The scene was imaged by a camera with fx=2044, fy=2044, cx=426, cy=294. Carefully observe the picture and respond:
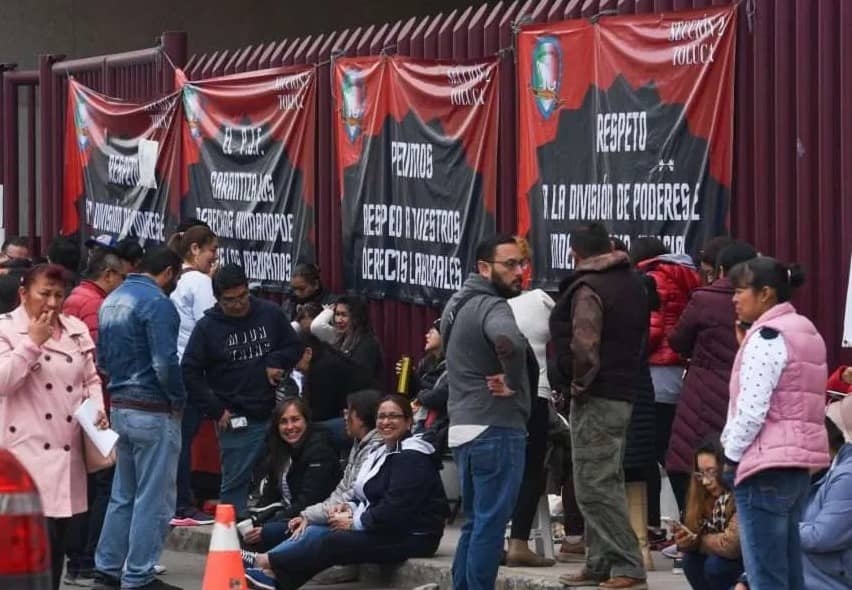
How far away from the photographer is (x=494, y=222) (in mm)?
13211

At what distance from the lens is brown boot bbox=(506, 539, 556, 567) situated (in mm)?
10781

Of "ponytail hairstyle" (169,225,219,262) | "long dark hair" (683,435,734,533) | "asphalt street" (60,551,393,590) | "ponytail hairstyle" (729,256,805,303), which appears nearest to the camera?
"ponytail hairstyle" (729,256,805,303)

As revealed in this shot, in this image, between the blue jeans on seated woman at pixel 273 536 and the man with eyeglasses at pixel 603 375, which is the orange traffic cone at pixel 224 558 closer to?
the man with eyeglasses at pixel 603 375

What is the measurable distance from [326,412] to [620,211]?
238 cm

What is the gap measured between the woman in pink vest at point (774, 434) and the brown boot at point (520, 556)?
2.56 meters

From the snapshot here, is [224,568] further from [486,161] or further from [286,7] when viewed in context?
[286,7]

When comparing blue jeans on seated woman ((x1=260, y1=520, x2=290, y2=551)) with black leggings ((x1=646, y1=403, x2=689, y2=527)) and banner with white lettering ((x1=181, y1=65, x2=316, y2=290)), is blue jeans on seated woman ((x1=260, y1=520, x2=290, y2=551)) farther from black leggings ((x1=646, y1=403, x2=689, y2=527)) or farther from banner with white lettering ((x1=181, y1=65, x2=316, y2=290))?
banner with white lettering ((x1=181, y1=65, x2=316, y2=290))

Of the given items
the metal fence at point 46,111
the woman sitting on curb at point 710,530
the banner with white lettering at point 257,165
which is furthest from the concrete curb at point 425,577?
the metal fence at point 46,111

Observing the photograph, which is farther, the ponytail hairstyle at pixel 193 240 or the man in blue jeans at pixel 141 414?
the ponytail hairstyle at pixel 193 240

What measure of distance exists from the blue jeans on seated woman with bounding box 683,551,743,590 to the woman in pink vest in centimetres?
79

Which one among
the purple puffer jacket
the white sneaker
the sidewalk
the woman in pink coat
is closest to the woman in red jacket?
the white sneaker

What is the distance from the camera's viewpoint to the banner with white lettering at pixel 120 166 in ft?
57.0

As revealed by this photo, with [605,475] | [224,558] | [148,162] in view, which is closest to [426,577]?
[605,475]

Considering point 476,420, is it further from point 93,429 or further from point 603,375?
point 93,429
